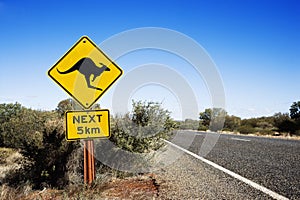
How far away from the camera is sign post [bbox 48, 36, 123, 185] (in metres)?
4.47

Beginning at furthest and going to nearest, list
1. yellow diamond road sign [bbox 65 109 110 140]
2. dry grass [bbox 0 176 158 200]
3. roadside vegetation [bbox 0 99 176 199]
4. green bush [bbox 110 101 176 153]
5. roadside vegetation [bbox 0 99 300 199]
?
green bush [bbox 110 101 176 153] < roadside vegetation [bbox 0 99 176 199] < roadside vegetation [bbox 0 99 300 199] < dry grass [bbox 0 176 158 200] < yellow diamond road sign [bbox 65 109 110 140]

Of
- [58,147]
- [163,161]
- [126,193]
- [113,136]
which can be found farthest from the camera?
[163,161]

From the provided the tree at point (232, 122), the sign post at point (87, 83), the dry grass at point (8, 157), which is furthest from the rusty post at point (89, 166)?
the tree at point (232, 122)

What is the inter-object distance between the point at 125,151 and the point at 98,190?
5.63ft

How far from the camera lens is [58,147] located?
5.96 meters

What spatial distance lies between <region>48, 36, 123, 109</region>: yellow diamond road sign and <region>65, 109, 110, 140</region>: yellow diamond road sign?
18 centimetres

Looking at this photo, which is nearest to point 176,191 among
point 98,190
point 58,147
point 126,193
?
point 126,193

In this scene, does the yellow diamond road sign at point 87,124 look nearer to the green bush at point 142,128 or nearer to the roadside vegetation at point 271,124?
the green bush at point 142,128

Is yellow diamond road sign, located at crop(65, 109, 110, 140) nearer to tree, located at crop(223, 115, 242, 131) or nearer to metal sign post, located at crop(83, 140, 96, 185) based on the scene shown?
metal sign post, located at crop(83, 140, 96, 185)

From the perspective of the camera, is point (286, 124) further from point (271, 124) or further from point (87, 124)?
point (87, 124)

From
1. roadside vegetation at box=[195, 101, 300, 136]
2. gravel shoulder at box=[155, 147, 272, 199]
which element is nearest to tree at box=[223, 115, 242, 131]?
roadside vegetation at box=[195, 101, 300, 136]

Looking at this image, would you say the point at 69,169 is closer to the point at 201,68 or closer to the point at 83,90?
the point at 83,90

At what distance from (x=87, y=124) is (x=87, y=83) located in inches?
26.8

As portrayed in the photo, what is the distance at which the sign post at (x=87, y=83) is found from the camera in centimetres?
447
